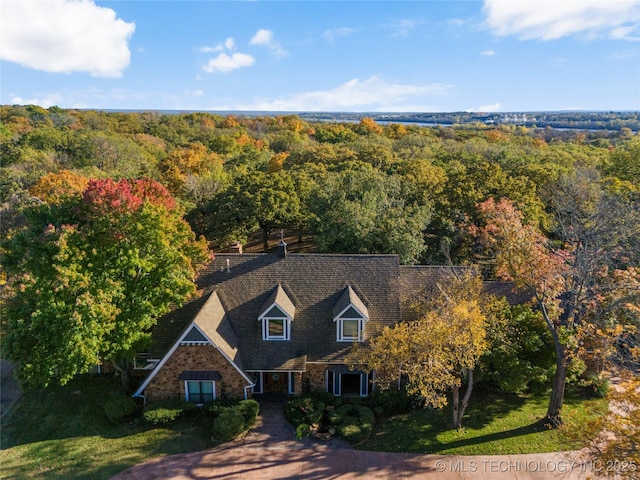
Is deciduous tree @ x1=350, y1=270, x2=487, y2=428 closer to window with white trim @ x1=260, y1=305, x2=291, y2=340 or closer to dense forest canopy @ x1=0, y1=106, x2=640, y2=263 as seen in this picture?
window with white trim @ x1=260, y1=305, x2=291, y2=340

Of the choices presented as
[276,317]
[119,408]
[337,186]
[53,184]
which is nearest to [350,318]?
[276,317]

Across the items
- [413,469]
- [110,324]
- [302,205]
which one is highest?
[302,205]

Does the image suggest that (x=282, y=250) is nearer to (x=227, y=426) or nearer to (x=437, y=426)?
(x=227, y=426)

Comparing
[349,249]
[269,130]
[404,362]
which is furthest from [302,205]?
[269,130]

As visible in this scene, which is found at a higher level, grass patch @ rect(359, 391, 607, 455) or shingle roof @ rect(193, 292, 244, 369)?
shingle roof @ rect(193, 292, 244, 369)

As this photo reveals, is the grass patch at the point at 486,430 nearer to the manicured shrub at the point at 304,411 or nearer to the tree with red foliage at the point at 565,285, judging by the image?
the tree with red foliage at the point at 565,285

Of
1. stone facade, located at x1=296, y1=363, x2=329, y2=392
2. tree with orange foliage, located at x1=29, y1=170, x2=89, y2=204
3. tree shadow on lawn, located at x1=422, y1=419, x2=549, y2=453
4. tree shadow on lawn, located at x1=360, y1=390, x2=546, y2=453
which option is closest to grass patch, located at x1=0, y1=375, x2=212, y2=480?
stone facade, located at x1=296, y1=363, x2=329, y2=392

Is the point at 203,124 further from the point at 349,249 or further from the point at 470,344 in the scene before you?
the point at 470,344
